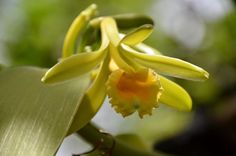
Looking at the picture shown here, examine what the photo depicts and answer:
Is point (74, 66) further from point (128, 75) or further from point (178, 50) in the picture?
point (178, 50)

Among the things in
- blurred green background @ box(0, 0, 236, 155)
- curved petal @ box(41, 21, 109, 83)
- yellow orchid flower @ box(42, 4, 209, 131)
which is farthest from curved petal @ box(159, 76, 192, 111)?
blurred green background @ box(0, 0, 236, 155)

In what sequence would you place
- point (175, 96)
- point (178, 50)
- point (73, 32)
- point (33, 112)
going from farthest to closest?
point (178, 50), point (73, 32), point (175, 96), point (33, 112)

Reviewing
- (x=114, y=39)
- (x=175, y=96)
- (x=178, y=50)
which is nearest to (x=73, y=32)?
(x=114, y=39)

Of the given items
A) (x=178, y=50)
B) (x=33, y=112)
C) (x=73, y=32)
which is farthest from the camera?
(x=178, y=50)

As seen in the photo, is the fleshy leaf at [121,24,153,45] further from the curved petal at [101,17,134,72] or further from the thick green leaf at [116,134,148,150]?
the thick green leaf at [116,134,148,150]

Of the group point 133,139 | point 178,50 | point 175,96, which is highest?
point 175,96

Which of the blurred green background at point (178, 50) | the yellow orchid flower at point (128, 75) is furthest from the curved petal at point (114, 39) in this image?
the blurred green background at point (178, 50)
